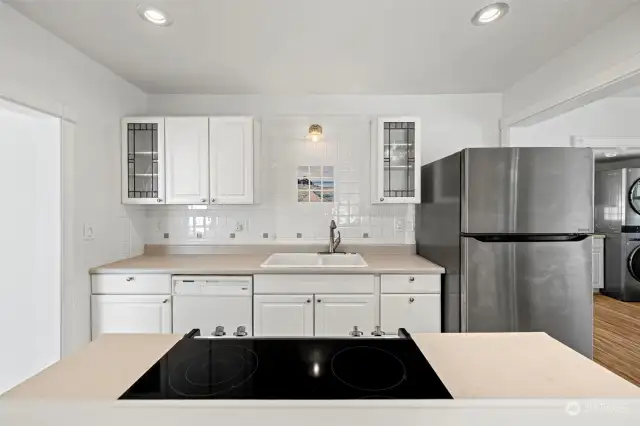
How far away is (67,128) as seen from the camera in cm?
229

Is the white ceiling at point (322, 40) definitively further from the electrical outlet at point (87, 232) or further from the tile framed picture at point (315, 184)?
the electrical outlet at point (87, 232)

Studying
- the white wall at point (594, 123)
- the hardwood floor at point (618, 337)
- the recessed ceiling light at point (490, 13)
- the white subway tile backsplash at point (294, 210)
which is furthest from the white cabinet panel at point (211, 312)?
the white wall at point (594, 123)

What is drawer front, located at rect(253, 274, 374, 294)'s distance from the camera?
257cm

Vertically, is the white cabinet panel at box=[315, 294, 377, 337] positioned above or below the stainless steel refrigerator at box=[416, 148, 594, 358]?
below

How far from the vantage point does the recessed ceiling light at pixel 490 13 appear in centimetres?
182

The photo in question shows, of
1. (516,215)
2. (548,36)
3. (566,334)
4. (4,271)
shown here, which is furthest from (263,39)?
(566,334)

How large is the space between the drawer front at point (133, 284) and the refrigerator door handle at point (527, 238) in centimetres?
212

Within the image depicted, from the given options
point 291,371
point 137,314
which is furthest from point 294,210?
point 291,371

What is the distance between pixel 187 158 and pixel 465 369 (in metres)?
2.61

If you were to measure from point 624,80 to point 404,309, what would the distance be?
5.98 feet

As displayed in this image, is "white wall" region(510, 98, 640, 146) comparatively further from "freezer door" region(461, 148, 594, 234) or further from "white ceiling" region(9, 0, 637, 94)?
"freezer door" region(461, 148, 594, 234)

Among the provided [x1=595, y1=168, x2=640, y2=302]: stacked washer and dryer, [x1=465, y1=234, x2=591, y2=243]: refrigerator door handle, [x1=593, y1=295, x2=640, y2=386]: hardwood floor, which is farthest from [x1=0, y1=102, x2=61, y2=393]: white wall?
[x1=595, y1=168, x2=640, y2=302]: stacked washer and dryer

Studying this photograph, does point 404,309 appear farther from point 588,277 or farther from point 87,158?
point 87,158

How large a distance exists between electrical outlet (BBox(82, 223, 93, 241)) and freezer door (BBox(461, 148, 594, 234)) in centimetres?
254
